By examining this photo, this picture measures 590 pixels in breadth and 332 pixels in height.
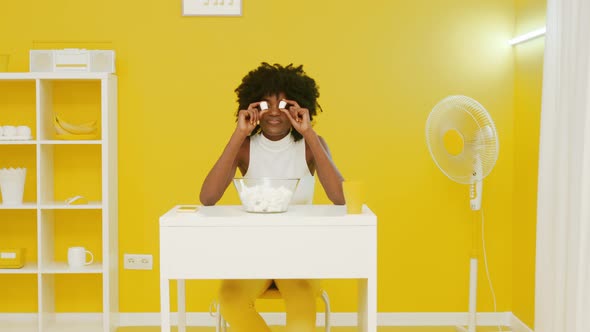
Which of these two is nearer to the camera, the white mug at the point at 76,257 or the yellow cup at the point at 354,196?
the yellow cup at the point at 354,196

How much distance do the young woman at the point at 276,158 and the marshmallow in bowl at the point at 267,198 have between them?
320 mm

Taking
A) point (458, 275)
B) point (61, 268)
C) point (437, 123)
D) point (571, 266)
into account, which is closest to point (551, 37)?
point (437, 123)

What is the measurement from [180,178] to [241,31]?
3.00 feet

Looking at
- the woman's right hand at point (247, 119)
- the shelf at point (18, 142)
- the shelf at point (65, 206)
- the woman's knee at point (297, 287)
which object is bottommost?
the woman's knee at point (297, 287)

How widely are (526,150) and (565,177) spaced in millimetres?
1019

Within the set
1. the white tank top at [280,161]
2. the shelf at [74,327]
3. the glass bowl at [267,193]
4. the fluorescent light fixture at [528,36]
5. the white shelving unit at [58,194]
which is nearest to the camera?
the glass bowl at [267,193]

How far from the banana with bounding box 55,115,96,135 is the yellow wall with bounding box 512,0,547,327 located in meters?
2.37

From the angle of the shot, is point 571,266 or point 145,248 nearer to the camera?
point 571,266

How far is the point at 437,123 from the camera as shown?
10.8 ft

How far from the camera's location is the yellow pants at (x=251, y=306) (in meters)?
2.53

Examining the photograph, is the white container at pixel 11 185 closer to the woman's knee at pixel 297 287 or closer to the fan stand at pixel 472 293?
the woman's knee at pixel 297 287

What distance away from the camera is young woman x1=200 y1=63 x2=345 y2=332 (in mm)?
2562

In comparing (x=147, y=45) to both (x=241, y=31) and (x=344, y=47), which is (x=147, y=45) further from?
(x=344, y=47)

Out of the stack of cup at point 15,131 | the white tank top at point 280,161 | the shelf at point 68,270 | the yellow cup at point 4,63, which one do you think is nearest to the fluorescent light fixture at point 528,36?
the white tank top at point 280,161
